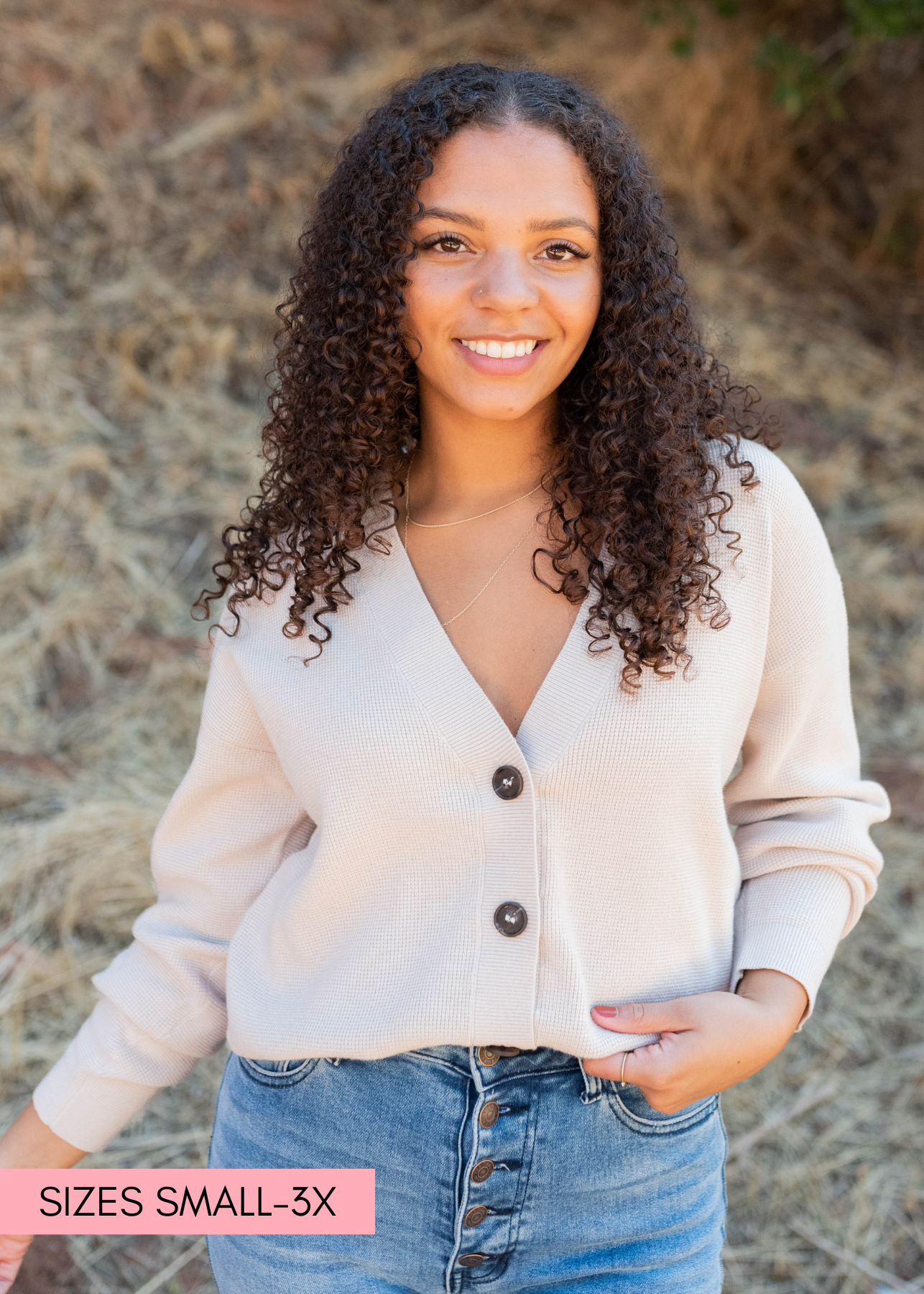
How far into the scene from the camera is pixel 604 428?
4.89 ft

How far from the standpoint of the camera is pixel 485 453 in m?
1.56

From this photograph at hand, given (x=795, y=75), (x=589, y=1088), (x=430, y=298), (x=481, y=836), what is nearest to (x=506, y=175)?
(x=430, y=298)

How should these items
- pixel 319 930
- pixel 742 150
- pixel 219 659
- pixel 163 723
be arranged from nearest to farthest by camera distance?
1. pixel 319 930
2. pixel 219 659
3. pixel 163 723
4. pixel 742 150

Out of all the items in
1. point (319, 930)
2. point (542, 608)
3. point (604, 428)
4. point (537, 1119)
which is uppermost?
point (604, 428)

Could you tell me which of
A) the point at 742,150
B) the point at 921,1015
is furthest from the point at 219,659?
the point at 742,150

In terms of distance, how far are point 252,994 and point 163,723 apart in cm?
200

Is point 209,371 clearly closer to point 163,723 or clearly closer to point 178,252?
point 178,252

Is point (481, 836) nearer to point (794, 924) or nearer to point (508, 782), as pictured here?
point (508, 782)

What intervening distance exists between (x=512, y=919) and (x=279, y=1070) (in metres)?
0.37

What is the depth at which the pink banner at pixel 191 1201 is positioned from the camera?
1369 millimetres

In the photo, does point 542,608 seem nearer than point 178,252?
Yes

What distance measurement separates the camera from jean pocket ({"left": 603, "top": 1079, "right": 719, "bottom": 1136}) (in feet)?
4.51

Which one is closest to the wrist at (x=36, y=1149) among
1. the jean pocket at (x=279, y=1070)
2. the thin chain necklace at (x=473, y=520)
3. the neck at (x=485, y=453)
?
the jean pocket at (x=279, y=1070)

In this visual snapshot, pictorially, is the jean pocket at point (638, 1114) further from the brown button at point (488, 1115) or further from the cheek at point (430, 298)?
the cheek at point (430, 298)
